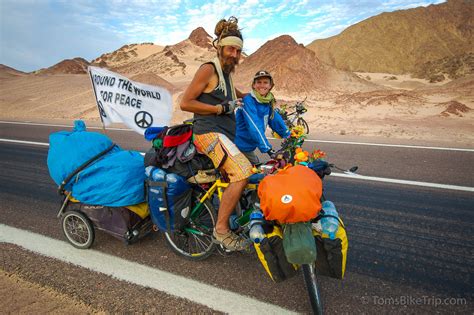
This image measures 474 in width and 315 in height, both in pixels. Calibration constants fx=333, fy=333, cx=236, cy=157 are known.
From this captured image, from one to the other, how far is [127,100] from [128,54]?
7172cm

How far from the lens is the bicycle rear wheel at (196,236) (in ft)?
11.6

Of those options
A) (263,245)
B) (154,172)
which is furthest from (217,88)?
(263,245)

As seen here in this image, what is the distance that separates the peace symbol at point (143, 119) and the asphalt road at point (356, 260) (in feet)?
5.07

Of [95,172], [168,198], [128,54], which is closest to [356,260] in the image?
[168,198]

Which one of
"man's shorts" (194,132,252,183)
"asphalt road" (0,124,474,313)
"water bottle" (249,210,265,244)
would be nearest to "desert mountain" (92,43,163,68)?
"asphalt road" (0,124,474,313)

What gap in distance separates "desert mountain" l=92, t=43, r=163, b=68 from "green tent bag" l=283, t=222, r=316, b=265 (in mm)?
68804

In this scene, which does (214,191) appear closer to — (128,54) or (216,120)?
(216,120)

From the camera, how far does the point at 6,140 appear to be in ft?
34.3

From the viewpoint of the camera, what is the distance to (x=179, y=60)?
5131cm

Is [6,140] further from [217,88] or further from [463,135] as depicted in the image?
[463,135]

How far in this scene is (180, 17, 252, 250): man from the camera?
3078 mm

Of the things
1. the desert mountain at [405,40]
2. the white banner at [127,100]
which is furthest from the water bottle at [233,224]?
the desert mountain at [405,40]

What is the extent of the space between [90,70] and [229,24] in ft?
8.54

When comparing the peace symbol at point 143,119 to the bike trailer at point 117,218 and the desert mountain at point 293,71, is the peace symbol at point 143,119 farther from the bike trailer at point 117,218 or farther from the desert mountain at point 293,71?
the desert mountain at point 293,71
